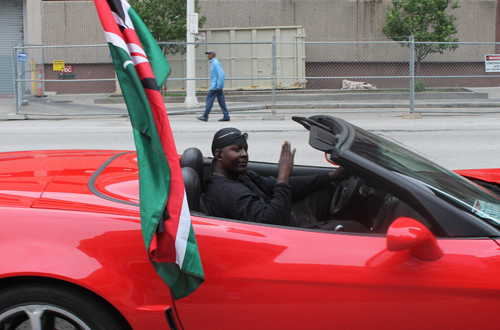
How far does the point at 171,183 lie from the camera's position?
1865 mm

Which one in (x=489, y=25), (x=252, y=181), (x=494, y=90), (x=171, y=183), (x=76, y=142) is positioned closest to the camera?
(x=171, y=183)

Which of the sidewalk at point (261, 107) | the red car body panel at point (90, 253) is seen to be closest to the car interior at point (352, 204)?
the red car body panel at point (90, 253)

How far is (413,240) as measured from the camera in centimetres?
180

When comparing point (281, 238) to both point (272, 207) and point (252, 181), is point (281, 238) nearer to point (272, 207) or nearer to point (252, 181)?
point (272, 207)

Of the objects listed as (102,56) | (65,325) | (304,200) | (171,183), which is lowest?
(65,325)

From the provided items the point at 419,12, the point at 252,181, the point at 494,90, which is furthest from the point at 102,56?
the point at 252,181

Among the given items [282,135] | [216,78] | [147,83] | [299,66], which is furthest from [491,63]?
[147,83]

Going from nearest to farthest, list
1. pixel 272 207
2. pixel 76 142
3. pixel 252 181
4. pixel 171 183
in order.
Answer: pixel 171 183
pixel 272 207
pixel 252 181
pixel 76 142

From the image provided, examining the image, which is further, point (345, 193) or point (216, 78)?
point (216, 78)

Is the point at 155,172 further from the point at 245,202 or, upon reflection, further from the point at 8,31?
the point at 8,31

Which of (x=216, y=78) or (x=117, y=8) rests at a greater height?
(x=216, y=78)

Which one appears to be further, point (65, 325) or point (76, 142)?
point (76, 142)

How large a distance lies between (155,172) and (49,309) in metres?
0.68

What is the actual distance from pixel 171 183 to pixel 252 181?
129 cm
